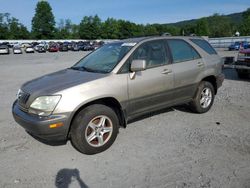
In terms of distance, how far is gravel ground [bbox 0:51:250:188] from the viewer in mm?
3326

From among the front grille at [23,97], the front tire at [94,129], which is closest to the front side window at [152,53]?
the front tire at [94,129]

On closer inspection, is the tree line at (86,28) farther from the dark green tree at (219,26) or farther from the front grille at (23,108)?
the front grille at (23,108)

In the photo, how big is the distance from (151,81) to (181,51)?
3.94 ft

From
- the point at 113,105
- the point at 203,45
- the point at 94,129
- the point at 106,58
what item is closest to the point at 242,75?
the point at 203,45

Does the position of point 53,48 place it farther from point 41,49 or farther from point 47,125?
point 47,125

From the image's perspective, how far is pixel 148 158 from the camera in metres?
3.88

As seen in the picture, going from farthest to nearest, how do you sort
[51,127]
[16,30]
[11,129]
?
[16,30]
[11,129]
[51,127]

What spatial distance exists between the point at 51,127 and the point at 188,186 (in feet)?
6.62

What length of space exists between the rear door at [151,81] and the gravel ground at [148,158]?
0.60 metres

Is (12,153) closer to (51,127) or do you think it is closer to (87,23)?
(51,127)

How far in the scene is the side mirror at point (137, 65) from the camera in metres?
4.19

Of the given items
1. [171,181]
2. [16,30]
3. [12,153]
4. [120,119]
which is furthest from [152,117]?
[16,30]

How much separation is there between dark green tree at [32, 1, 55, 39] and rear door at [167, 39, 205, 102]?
94.5 metres

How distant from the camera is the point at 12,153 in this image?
420 cm
